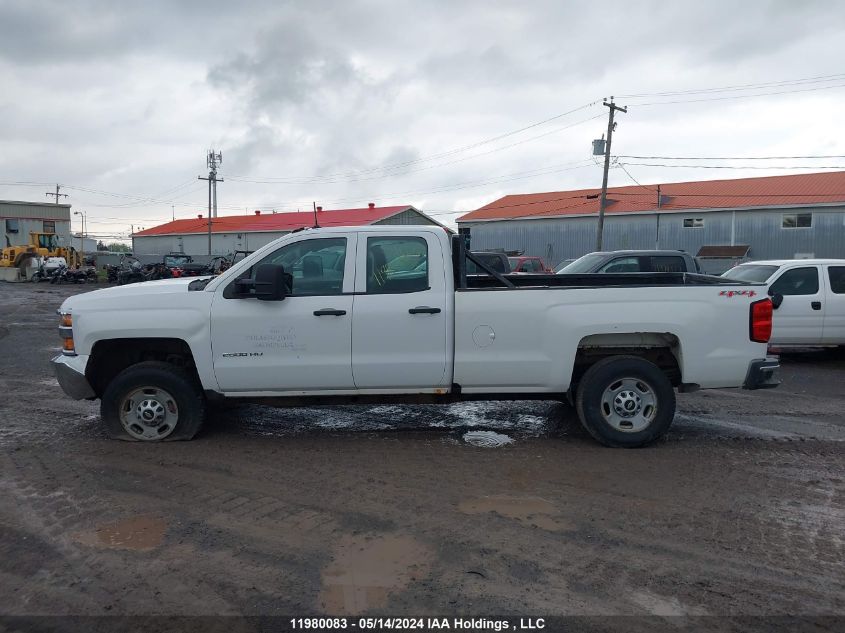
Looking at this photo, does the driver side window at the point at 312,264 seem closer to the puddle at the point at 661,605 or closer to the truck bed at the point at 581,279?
the truck bed at the point at 581,279

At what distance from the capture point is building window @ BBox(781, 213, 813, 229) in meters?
37.3

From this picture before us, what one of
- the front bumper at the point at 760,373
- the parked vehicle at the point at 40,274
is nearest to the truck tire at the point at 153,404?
the front bumper at the point at 760,373

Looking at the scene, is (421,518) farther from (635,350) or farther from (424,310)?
(635,350)

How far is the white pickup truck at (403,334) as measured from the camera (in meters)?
5.79

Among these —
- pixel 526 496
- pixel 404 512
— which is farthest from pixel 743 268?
pixel 404 512

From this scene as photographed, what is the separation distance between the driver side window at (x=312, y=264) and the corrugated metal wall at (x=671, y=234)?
37.4 meters

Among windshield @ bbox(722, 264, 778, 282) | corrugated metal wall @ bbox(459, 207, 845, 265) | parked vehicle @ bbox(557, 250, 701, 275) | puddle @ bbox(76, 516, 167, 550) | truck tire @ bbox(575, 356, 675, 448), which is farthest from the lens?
corrugated metal wall @ bbox(459, 207, 845, 265)

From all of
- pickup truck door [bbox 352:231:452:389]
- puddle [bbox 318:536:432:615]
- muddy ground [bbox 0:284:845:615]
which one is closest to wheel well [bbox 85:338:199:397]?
muddy ground [bbox 0:284:845:615]

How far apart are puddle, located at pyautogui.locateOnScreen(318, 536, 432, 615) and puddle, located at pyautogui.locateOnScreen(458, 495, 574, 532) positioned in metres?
0.67

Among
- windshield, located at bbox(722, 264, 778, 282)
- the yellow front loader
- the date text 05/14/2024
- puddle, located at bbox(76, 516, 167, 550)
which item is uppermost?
the yellow front loader

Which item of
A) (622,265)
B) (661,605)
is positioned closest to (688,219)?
(622,265)

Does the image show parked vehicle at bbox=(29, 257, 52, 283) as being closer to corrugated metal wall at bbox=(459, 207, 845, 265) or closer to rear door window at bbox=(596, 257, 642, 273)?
corrugated metal wall at bbox=(459, 207, 845, 265)

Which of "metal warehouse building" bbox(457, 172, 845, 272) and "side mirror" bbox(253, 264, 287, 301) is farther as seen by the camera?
"metal warehouse building" bbox(457, 172, 845, 272)

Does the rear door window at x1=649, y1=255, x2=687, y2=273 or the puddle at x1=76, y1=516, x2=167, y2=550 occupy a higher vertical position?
the rear door window at x1=649, y1=255, x2=687, y2=273
